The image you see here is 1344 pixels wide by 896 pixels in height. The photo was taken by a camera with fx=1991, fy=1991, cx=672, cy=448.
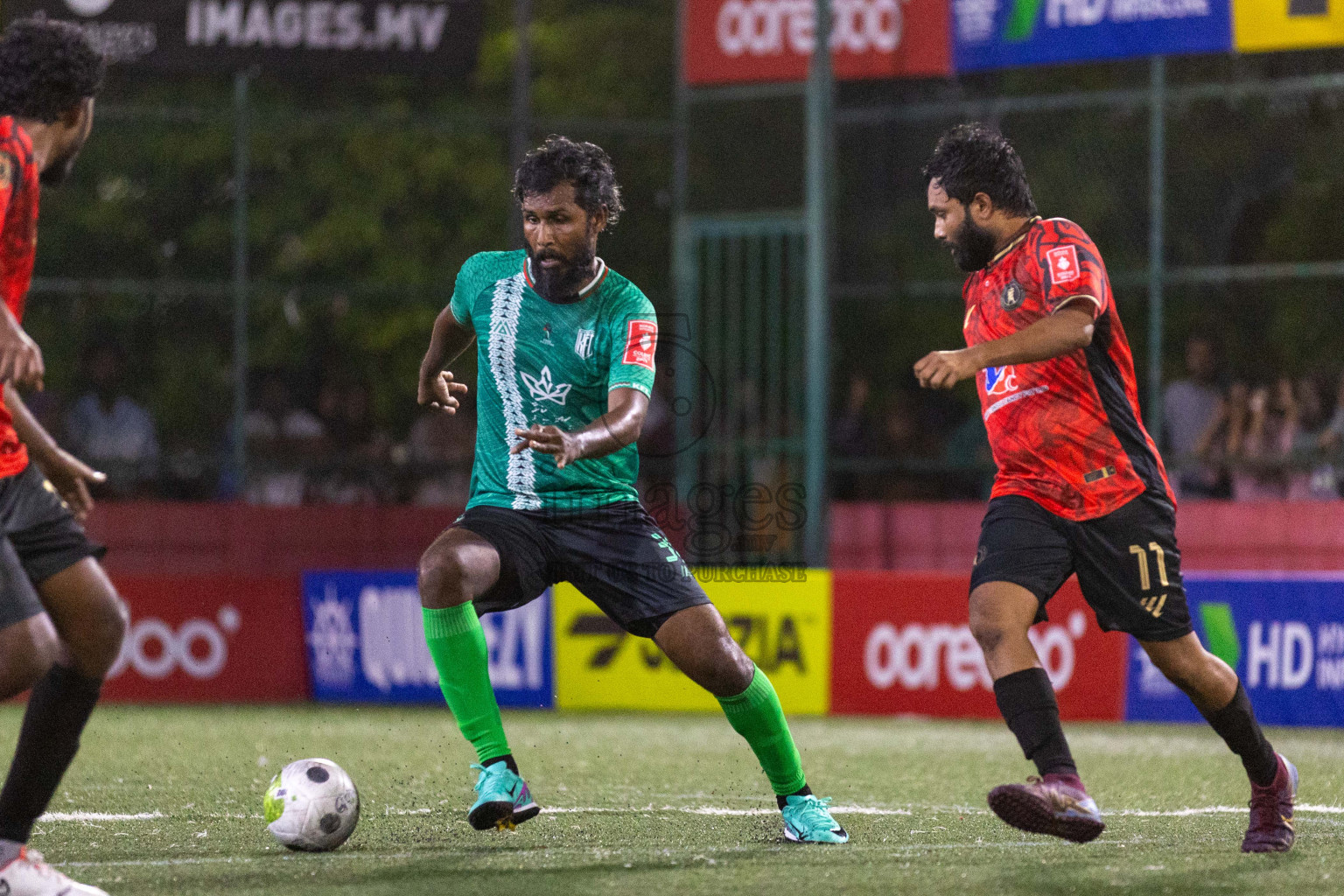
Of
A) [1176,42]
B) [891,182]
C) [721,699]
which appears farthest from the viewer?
[891,182]

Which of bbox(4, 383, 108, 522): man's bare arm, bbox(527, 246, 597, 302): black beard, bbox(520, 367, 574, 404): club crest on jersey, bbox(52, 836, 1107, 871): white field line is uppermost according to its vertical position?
bbox(527, 246, 597, 302): black beard

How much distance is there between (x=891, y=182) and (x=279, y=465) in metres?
5.66

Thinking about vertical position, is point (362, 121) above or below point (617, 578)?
above

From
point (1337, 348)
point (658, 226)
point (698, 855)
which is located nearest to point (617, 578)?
point (698, 855)

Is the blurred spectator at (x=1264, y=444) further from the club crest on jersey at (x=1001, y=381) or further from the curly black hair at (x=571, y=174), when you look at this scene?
the curly black hair at (x=571, y=174)

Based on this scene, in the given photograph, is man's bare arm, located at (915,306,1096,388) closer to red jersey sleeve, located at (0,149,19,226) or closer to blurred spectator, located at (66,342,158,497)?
red jersey sleeve, located at (0,149,19,226)

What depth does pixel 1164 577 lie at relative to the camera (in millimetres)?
5762

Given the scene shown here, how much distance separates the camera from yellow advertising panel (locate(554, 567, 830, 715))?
1194 cm

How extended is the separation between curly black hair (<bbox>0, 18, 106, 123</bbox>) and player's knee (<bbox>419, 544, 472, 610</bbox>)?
170cm

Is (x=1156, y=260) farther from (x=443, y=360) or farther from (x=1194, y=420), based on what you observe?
(x=443, y=360)

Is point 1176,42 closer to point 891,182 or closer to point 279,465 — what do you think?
point 891,182

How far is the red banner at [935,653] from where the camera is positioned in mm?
11406

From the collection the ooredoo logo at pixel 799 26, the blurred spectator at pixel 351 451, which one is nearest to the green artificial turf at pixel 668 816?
the blurred spectator at pixel 351 451

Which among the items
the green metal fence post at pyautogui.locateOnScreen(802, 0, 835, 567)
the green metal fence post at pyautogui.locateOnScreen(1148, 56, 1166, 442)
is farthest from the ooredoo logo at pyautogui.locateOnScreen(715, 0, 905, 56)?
the green metal fence post at pyautogui.locateOnScreen(1148, 56, 1166, 442)
